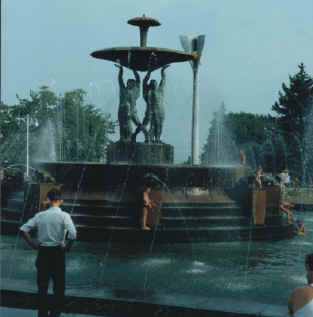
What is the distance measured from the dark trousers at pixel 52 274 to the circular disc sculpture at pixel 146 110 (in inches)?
441

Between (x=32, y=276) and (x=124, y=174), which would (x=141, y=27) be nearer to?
(x=124, y=174)

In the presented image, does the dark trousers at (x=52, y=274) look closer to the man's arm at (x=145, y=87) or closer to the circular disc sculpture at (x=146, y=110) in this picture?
the circular disc sculpture at (x=146, y=110)

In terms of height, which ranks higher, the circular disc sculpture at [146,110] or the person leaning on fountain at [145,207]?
the circular disc sculpture at [146,110]

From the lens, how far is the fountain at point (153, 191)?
12555 millimetres

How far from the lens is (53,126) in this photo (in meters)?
56.2

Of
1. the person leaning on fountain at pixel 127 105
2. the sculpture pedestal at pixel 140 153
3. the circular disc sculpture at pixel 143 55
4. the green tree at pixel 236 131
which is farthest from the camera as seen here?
the green tree at pixel 236 131

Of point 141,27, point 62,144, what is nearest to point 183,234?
point 141,27

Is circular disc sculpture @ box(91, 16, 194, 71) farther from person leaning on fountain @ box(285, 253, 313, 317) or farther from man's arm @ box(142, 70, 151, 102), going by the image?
person leaning on fountain @ box(285, 253, 313, 317)

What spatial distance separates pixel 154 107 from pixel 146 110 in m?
0.29

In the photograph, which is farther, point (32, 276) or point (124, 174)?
point (124, 174)

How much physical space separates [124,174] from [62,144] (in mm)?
40461

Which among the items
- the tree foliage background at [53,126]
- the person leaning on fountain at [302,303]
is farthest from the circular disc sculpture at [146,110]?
the tree foliage background at [53,126]

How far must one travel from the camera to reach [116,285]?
806 cm

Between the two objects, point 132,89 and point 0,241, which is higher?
point 132,89
